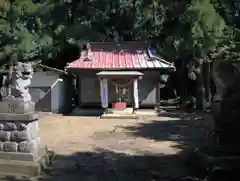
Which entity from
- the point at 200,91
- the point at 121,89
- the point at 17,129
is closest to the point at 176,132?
the point at 17,129

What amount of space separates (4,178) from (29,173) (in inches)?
17.3

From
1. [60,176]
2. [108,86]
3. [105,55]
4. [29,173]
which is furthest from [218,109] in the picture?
[105,55]

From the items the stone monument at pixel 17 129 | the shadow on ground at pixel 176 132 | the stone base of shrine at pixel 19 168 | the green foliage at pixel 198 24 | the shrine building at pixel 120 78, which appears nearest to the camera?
A: the green foliage at pixel 198 24

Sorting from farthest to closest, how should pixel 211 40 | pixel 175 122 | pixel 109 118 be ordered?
pixel 109 118 → pixel 175 122 → pixel 211 40

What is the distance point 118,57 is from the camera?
1898 centimetres

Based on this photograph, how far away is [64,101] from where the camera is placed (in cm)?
1961

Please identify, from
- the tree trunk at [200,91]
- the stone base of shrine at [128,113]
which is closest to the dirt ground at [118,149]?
the stone base of shrine at [128,113]

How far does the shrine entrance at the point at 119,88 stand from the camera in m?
17.3

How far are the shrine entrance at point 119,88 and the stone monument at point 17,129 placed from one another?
35.3 ft

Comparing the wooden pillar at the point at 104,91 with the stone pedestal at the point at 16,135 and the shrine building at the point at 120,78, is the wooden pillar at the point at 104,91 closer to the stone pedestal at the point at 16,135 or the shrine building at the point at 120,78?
the shrine building at the point at 120,78

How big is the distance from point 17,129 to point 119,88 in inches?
463

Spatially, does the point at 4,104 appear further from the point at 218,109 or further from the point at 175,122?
the point at 175,122

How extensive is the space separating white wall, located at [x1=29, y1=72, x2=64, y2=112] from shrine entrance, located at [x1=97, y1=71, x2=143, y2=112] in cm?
257

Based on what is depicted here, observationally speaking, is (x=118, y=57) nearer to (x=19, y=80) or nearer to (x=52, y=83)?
(x=52, y=83)
